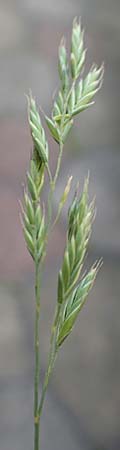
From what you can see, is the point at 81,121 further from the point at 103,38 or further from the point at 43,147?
the point at 43,147

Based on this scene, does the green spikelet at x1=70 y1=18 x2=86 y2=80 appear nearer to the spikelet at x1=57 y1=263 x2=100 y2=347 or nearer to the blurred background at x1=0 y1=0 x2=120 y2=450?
the spikelet at x1=57 y1=263 x2=100 y2=347

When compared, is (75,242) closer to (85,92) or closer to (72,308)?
(72,308)

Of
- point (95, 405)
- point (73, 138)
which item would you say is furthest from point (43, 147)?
point (95, 405)

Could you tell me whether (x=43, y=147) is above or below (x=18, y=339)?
above

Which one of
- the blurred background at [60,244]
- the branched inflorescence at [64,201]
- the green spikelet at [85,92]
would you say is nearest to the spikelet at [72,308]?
the branched inflorescence at [64,201]

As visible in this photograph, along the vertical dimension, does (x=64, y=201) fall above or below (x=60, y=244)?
above

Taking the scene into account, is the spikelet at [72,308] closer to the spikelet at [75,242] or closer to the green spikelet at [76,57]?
the spikelet at [75,242]

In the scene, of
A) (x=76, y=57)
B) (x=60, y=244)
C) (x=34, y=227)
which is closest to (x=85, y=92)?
(x=76, y=57)

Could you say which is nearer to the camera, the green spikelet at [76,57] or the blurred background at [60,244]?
the green spikelet at [76,57]
